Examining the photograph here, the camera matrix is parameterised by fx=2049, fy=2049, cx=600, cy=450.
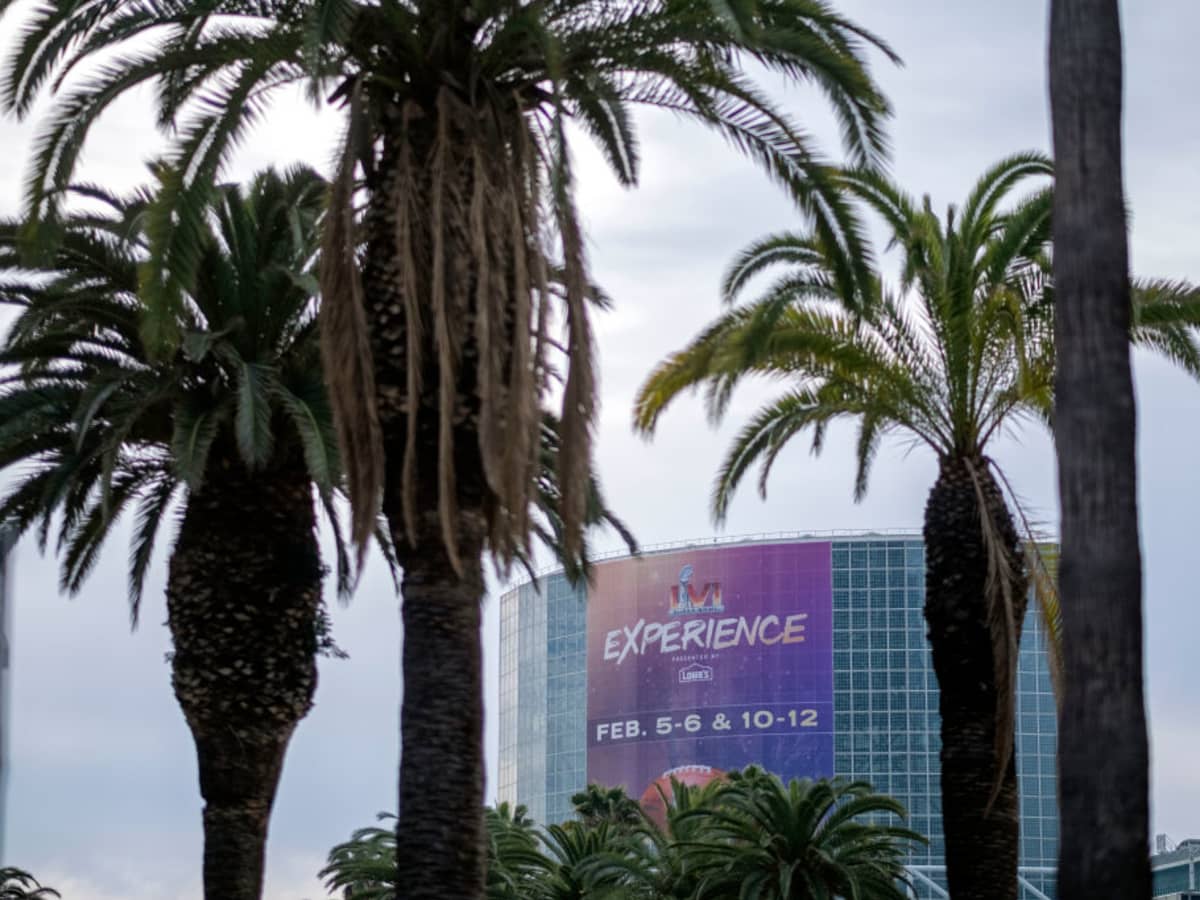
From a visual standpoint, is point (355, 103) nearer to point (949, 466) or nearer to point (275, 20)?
point (275, 20)

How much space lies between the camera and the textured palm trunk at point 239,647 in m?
21.6

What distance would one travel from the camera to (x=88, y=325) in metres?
22.7

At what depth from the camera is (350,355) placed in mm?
15047

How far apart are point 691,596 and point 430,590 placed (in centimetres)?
9497

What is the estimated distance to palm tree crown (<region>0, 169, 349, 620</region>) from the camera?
834 inches

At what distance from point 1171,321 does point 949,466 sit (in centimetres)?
290

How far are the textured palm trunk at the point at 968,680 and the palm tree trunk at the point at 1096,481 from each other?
12.1 m

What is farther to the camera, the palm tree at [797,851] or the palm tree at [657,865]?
the palm tree at [657,865]

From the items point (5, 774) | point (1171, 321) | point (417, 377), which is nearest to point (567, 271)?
point (417, 377)

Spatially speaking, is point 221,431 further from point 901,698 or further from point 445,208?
point 901,698

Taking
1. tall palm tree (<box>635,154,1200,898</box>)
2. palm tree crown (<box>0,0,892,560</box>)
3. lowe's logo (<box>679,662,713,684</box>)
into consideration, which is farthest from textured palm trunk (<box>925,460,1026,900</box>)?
lowe's logo (<box>679,662,713,684</box>)

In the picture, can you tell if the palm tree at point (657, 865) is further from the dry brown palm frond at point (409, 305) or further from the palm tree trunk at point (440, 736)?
the dry brown palm frond at point (409, 305)

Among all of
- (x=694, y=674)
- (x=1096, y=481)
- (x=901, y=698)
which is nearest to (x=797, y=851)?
(x=1096, y=481)

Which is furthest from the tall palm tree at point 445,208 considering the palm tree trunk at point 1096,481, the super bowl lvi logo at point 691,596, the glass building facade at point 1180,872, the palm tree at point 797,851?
the super bowl lvi logo at point 691,596
